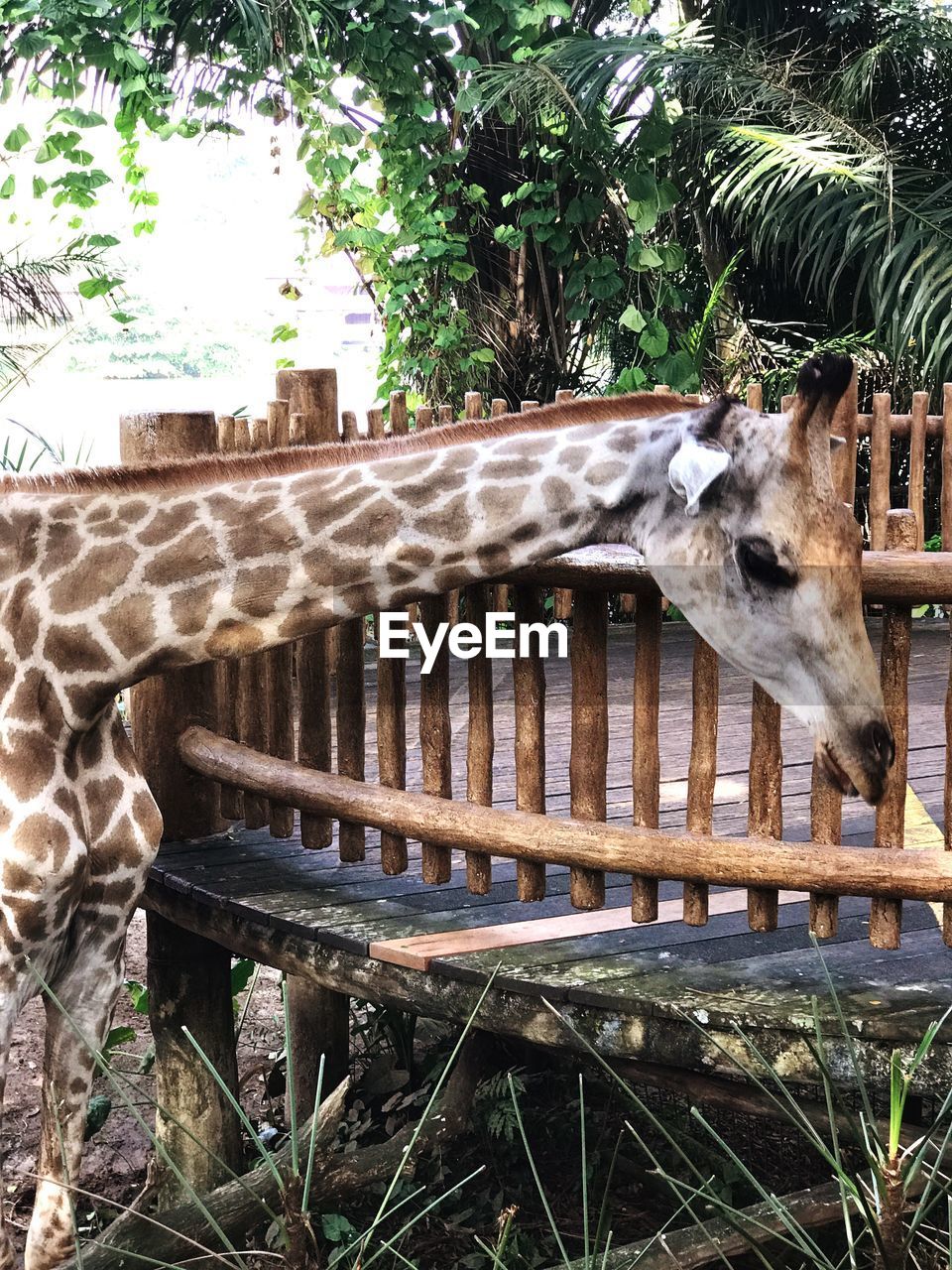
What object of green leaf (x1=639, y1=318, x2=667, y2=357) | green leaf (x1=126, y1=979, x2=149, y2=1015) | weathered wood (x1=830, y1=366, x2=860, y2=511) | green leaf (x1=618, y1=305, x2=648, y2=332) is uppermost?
green leaf (x1=618, y1=305, x2=648, y2=332)

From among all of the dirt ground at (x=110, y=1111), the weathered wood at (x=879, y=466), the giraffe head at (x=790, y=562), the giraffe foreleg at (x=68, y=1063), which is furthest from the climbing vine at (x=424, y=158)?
the giraffe foreleg at (x=68, y=1063)

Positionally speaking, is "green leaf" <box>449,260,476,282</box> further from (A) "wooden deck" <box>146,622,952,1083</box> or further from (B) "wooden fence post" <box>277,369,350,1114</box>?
(A) "wooden deck" <box>146,622,952,1083</box>

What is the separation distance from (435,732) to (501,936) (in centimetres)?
51

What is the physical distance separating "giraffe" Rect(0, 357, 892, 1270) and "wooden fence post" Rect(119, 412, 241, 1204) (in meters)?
0.95

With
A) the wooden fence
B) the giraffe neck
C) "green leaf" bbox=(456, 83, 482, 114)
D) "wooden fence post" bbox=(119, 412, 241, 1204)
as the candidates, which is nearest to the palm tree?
"green leaf" bbox=(456, 83, 482, 114)

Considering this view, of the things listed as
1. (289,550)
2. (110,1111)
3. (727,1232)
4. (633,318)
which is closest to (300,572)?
(289,550)

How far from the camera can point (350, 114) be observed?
8281mm

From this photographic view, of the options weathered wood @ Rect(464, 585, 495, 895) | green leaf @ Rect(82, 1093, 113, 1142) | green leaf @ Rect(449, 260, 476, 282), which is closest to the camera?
weathered wood @ Rect(464, 585, 495, 895)

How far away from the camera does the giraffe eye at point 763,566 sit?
2.25 m

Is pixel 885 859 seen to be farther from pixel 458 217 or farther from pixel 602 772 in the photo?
pixel 458 217

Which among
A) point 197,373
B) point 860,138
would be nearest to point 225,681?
point 860,138

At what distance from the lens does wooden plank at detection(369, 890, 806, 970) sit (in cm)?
290

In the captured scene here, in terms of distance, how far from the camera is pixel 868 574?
8.86 feet

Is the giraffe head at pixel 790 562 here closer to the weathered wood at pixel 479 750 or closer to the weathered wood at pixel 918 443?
the weathered wood at pixel 479 750
